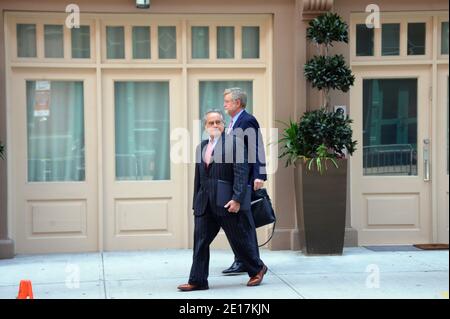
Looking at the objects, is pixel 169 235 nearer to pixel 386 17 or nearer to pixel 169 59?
pixel 169 59

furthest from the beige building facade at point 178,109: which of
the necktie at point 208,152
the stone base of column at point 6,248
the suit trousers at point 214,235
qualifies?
the necktie at point 208,152

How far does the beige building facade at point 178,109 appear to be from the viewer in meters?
8.92

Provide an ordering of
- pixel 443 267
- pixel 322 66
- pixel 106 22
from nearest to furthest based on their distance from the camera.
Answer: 1. pixel 443 267
2. pixel 322 66
3. pixel 106 22

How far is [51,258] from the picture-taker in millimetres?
8719

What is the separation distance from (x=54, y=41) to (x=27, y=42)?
327 millimetres

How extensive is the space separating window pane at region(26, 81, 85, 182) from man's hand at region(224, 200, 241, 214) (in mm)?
3050

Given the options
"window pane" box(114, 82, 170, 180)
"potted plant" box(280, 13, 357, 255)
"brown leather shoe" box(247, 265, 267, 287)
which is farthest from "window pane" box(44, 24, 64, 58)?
"brown leather shoe" box(247, 265, 267, 287)

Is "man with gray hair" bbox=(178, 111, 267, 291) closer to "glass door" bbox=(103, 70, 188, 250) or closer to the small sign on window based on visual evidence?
"glass door" bbox=(103, 70, 188, 250)

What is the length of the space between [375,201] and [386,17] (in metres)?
2.35

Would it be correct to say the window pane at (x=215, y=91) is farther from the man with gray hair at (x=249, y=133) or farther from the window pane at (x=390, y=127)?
the man with gray hair at (x=249, y=133)

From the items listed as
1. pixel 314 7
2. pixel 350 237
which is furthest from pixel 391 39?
pixel 350 237

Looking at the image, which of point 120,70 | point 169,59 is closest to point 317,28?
point 169,59

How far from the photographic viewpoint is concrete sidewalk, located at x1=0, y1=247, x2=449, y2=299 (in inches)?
265

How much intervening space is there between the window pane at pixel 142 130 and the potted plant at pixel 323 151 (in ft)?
5.58
